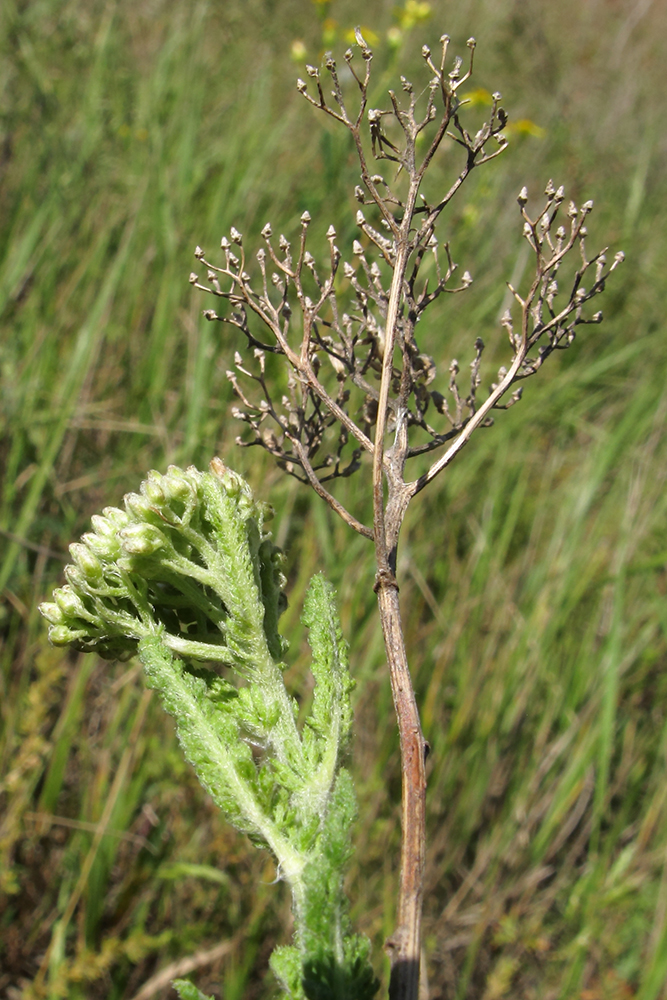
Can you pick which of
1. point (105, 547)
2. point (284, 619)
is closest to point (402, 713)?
point (105, 547)

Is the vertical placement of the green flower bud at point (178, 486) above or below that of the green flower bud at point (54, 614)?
above

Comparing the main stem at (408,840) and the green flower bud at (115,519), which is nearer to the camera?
the main stem at (408,840)

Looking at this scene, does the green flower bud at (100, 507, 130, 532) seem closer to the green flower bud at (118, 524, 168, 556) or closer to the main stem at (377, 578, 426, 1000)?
the green flower bud at (118, 524, 168, 556)

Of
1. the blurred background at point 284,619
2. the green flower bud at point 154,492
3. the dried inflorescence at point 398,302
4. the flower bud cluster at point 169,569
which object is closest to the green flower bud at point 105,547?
the flower bud cluster at point 169,569

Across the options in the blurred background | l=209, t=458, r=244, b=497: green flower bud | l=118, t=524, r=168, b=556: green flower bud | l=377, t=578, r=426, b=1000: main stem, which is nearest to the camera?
l=377, t=578, r=426, b=1000: main stem

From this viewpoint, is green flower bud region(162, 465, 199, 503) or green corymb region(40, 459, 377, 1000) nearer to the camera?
green corymb region(40, 459, 377, 1000)

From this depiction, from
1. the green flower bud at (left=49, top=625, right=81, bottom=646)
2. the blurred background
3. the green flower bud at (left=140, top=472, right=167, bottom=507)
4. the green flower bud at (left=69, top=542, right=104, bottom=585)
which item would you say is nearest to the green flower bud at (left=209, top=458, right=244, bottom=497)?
the green flower bud at (left=140, top=472, right=167, bottom=507)

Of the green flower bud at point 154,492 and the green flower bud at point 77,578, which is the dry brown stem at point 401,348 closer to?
the green flower bud at point 154,492

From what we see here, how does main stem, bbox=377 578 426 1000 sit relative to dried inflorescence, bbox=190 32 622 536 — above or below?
below
